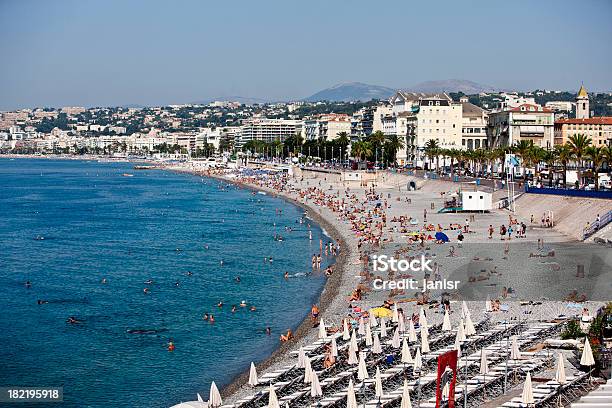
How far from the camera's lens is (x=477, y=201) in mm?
56469

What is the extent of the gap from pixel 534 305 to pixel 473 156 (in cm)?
6005

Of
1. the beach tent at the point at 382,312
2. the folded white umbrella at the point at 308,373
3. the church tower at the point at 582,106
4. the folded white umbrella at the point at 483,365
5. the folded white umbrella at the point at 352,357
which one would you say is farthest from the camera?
the church tower at the point at 582,106

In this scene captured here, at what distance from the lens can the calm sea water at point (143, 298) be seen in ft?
81.7

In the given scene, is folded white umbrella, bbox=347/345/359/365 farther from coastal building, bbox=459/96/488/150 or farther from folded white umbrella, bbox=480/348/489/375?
coastal building, bbox=459/96/488/150

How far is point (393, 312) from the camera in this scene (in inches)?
1049

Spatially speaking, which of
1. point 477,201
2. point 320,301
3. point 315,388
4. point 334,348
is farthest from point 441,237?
point 315,388

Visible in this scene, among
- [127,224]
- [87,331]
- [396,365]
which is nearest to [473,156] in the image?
[127,224]

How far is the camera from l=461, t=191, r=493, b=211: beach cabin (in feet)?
185

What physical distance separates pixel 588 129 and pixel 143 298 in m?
78.3

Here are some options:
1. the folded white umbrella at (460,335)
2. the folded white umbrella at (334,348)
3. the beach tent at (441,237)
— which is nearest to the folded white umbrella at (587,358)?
the folded white umbrella at (460,335)

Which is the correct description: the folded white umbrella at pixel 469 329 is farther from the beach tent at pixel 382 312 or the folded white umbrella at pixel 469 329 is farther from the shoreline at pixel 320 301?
the shoreline at pixel 320 301

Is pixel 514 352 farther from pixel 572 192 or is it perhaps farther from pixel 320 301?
pixel 572 192

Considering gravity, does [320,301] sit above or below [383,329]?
below

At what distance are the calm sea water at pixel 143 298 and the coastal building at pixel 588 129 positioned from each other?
4252 cm
